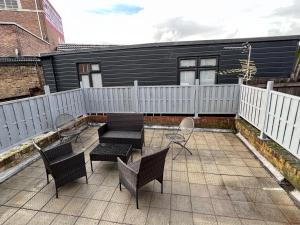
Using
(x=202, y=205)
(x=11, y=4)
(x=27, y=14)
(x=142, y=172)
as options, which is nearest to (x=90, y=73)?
(x=142, y=172)

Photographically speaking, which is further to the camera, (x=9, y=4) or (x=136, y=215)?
(x=9, y=4)

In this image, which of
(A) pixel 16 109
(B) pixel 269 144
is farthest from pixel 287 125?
(A) pixel 16 109

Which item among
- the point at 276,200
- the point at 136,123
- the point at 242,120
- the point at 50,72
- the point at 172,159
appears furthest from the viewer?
the point at 50,72

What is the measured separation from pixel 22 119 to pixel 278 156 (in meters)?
5.40

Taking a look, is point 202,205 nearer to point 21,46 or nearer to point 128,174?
point 128,174

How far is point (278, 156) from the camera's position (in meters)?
3.08

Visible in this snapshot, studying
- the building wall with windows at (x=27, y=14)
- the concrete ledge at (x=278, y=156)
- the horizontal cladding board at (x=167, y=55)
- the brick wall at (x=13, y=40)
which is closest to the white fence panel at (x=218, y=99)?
the concrete ledge at (x=278, y=156)

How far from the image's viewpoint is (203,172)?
329cm

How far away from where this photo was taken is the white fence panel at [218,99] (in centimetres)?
541

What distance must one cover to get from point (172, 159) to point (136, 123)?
1294 mm

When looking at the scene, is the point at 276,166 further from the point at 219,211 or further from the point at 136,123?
the point at 136,123

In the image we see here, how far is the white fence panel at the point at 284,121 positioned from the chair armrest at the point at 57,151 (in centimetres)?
401

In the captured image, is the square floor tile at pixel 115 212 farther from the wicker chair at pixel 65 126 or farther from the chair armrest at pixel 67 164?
the wicker chair at pixel 65 126

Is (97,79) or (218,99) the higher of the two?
(97,79)
